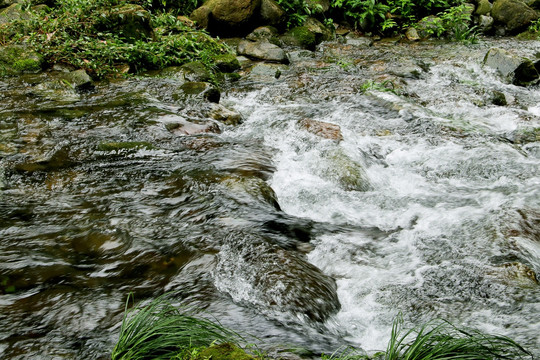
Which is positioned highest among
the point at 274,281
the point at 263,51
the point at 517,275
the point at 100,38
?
the point at 517,275

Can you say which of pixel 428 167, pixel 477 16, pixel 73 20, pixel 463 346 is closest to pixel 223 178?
pixel 428 167

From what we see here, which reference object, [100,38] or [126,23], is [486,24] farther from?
[100,38]

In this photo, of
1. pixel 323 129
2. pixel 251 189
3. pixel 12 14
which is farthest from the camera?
pixel 12 14

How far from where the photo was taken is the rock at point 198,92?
759 cm

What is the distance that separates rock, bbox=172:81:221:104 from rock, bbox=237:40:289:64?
328cm

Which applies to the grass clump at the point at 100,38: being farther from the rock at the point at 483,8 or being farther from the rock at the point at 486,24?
the rock at the point at 483,8

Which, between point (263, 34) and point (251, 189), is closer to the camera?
point (251, 189)

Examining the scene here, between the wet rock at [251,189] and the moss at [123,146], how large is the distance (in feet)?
4.95

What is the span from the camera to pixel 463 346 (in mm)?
2217

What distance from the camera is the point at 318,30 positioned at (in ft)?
42.7

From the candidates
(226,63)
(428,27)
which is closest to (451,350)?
(226,63)

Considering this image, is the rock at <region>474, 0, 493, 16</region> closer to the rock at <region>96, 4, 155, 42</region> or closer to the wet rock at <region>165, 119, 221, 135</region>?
the rock at <region>96, 4, 155, 42</region>

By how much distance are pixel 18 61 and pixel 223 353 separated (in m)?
8.66

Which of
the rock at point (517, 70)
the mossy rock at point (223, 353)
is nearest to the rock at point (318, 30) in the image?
the rock at point (517, 70)
